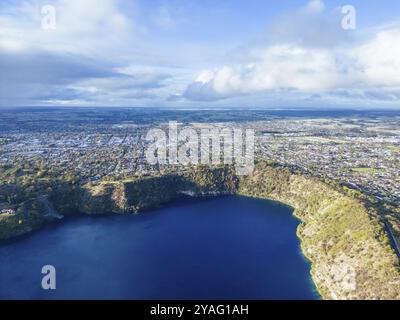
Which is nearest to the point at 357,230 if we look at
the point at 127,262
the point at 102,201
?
the point at 127,262

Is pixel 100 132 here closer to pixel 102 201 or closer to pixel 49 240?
pixel 102 201

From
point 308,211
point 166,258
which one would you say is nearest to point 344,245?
point 308,211

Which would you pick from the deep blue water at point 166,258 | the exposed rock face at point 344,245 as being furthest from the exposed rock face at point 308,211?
the deep blue water at point 166,258

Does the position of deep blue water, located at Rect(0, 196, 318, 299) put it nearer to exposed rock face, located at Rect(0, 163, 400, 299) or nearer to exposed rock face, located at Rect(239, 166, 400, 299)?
exposed rock face, located at Rect(239, 166, 400, 299)

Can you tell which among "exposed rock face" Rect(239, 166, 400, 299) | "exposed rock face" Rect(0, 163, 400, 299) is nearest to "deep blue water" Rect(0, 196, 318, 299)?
"exposed rock face" Rect(239, 166, 400, 299)

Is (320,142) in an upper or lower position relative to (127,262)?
upper
